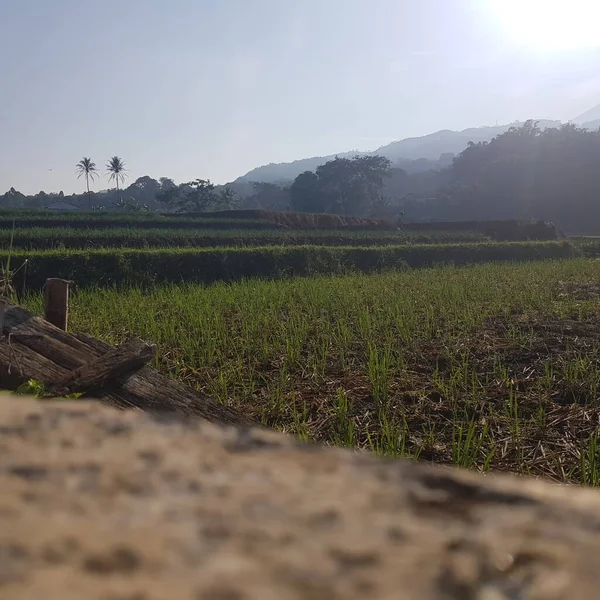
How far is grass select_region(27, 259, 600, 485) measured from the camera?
94.2 inches

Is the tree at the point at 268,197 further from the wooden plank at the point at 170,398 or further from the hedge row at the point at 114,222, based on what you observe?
the wooden plank at the point at 170,398

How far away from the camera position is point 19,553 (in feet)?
0.78

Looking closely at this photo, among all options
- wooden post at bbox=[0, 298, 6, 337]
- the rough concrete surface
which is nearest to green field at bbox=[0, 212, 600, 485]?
wooden post at bbox=[0, 298, 6, 337]

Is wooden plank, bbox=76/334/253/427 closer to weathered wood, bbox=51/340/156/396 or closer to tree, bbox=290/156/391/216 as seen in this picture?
weathered wood, bbox=51/340/156/396

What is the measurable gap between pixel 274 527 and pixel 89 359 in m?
2.01

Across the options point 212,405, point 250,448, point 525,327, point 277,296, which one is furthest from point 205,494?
point 277,296

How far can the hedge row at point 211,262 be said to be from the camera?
8711 millimetres

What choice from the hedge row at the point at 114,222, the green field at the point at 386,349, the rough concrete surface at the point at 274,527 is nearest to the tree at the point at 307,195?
the hedge row at the point at 114,222

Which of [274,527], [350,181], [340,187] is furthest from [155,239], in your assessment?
[350,181]

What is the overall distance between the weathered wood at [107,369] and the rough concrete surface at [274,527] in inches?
54.7

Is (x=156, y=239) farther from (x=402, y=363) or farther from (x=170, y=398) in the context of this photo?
(x=170, y=398)

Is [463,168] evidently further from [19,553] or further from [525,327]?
[19,553]

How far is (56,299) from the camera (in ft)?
11.6

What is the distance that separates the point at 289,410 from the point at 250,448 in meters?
2.48
